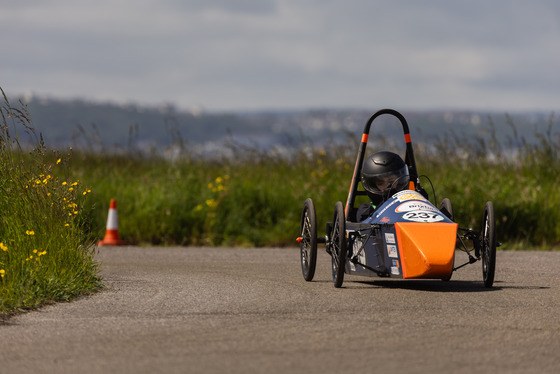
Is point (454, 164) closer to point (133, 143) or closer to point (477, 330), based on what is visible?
point (133, 143)

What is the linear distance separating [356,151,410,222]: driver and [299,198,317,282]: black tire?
0.57 meters

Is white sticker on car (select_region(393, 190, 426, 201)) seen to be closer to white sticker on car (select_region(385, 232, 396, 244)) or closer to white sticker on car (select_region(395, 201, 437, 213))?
white sticker on car (select_region(395, 201, 437, 213))

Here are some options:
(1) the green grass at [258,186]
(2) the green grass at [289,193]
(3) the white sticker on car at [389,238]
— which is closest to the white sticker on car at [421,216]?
(3) the white sticker on car at [389,238]

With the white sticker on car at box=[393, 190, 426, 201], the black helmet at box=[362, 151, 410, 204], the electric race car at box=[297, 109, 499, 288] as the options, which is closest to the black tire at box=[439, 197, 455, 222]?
the electric race car at box=[297, 109, 499, 288]

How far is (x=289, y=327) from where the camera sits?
7055 millimetres

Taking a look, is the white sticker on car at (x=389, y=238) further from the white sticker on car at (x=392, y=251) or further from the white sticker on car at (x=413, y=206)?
the white sticker on car at (x=413, y=206)

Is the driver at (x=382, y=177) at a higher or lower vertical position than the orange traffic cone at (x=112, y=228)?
higher

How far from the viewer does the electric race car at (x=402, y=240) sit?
8.81 m

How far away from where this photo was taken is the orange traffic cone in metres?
15.4

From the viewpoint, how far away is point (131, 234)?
630 inches

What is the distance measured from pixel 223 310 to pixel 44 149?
10.3 ft

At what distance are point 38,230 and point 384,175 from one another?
11.9 ft

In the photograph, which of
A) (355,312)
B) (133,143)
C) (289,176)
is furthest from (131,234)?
(355,312)

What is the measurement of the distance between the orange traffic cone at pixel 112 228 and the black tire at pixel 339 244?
628 centimetres
